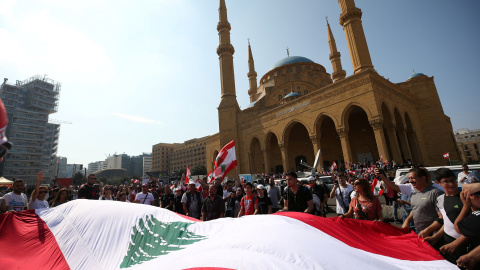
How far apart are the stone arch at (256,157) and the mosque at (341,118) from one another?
12 centimetres

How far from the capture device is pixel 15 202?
15.9ft

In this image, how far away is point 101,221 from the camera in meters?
3.37

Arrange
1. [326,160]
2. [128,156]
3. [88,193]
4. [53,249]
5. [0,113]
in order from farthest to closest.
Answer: [128,156], [326,160], [88,193], [53,249], [0,113]

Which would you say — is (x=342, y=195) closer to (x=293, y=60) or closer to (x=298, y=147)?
(x=298, y=147)

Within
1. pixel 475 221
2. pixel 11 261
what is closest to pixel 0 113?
pixel 11 261

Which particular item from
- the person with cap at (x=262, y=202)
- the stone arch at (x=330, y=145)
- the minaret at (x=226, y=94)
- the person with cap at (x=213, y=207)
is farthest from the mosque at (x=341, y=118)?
the person with cap at (x=213, y=207)

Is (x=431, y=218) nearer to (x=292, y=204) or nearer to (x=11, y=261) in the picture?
(x=292, y=204)

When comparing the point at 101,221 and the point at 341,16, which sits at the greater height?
the point at 341,16

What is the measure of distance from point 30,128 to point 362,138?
7767cm

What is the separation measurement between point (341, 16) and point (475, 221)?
24.6m

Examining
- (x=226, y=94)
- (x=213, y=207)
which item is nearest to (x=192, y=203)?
(x=213, y=207)

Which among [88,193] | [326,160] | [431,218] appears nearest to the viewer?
[431,218]

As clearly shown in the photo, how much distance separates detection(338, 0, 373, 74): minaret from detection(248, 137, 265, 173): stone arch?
13546 mm

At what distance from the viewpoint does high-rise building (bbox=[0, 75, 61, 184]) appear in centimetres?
5550
